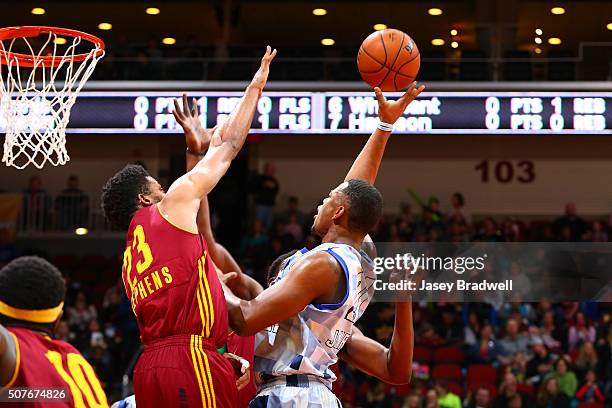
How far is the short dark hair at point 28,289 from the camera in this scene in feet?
9.68

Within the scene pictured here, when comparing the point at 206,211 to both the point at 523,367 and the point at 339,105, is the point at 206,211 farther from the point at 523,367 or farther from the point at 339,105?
the point at 523,367

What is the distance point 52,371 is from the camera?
2945 millimetres

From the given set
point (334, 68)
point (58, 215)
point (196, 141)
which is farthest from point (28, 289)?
point (58, 215)

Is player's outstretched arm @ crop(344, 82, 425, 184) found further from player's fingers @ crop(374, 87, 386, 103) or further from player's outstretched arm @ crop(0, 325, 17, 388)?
player's outstretched arm @ crop(0, 325, 17, 388)

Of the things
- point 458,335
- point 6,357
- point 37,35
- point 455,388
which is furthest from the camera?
point 458,335

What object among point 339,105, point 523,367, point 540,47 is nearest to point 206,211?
point 339,105

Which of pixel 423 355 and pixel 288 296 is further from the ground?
pixel 288 296

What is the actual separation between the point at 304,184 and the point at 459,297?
10.9 m

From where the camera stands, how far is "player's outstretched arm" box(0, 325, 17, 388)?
9.06 feet

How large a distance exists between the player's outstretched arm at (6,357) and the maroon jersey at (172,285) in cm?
89

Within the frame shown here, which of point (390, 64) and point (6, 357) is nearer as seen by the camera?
point (6, 357)

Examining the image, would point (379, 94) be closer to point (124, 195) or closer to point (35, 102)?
point (124, 195)

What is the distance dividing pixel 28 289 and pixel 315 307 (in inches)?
51.1

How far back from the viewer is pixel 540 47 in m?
15.1
